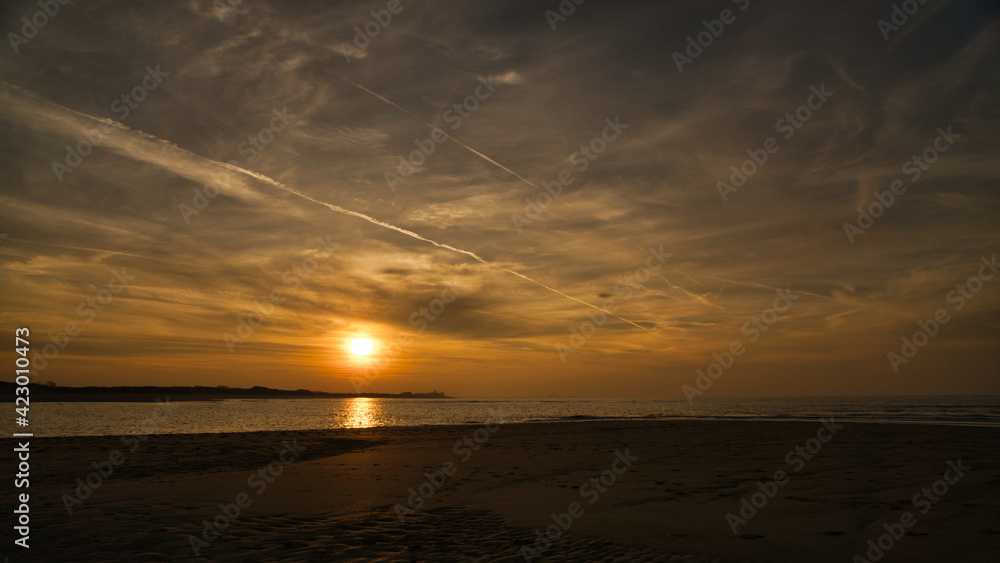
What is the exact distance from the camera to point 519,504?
10.4 metres

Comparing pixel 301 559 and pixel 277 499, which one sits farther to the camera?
pixel 277 499

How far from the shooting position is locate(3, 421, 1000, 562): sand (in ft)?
23.7

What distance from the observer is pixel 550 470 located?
14.8 metres

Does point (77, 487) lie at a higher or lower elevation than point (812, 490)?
higher

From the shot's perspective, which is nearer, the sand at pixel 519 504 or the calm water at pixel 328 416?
the sand at pixel 519 504

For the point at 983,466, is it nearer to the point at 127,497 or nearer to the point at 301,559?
the point at 301,559

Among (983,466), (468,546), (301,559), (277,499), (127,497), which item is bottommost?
(983,466)

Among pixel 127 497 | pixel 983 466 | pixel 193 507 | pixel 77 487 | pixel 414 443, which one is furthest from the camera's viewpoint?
pixel 414 443

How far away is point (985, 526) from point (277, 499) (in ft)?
42.4

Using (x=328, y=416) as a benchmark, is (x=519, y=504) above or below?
below

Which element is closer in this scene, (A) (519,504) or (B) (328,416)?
(A) (519,504)

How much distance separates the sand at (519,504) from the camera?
722 cm

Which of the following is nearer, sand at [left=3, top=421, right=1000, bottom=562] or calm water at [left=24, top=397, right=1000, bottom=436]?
sand at [left=3, top=421, right=1000, bottom=562]

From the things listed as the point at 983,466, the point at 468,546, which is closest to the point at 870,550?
the point at 468,546
